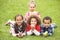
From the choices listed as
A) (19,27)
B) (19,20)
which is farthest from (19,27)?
(19,20)

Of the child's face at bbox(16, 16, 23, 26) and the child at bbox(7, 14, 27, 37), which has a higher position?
the child's face at bbox(16, 16, 23, 26)

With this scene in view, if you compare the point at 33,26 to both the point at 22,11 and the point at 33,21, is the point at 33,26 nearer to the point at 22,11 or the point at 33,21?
the point at 33,21

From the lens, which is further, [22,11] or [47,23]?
[22,11]

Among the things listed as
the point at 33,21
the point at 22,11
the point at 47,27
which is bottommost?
the point at 47,27

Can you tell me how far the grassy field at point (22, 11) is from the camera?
3.80 meters

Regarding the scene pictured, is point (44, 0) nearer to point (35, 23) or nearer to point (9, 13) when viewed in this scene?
point (9, 13)

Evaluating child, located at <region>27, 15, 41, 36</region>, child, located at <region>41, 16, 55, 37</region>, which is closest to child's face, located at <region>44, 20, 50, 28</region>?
child, located at <region>41, 16, 55, 37</region>

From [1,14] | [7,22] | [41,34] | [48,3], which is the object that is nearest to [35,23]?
[41,34]

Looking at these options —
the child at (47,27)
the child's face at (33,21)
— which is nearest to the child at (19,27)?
the child's face at (33,21)

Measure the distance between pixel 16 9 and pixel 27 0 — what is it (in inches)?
27.3

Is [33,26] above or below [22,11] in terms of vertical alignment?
below

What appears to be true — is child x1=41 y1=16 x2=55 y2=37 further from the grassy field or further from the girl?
the girl

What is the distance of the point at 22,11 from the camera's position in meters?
4.95

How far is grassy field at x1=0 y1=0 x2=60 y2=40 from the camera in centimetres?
380
